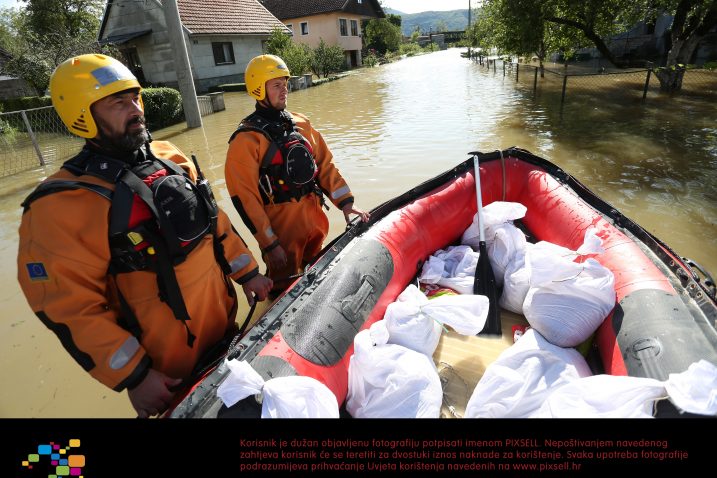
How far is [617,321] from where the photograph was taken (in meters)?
2.00

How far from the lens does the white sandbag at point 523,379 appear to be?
1740 millimetres

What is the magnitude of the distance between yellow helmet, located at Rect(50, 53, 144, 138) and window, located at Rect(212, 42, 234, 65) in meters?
19.9

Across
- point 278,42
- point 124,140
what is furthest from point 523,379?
point 278,42

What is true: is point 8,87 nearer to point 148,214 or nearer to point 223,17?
point 223,17

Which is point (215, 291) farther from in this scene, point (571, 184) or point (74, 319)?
point (571, 184)

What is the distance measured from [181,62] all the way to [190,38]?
788 centimetres

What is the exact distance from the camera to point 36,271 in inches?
54.0

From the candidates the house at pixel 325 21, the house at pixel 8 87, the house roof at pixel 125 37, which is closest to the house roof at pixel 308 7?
the house at pixel 325 21

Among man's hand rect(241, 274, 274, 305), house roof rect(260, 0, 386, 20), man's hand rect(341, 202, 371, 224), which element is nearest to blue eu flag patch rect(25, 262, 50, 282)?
man's hand rect(241, 274, 274, 305)

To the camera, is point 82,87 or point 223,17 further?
point 223,17

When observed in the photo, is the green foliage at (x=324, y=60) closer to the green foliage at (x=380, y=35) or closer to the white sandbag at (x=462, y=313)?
the green foliage at (x=380, y=35)

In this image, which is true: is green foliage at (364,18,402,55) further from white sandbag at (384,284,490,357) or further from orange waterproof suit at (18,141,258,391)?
orange waterproof suit at (18,141,258,391)

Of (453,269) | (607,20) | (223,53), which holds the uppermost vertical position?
(223,53)

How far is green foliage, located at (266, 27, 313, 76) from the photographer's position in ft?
61.5
